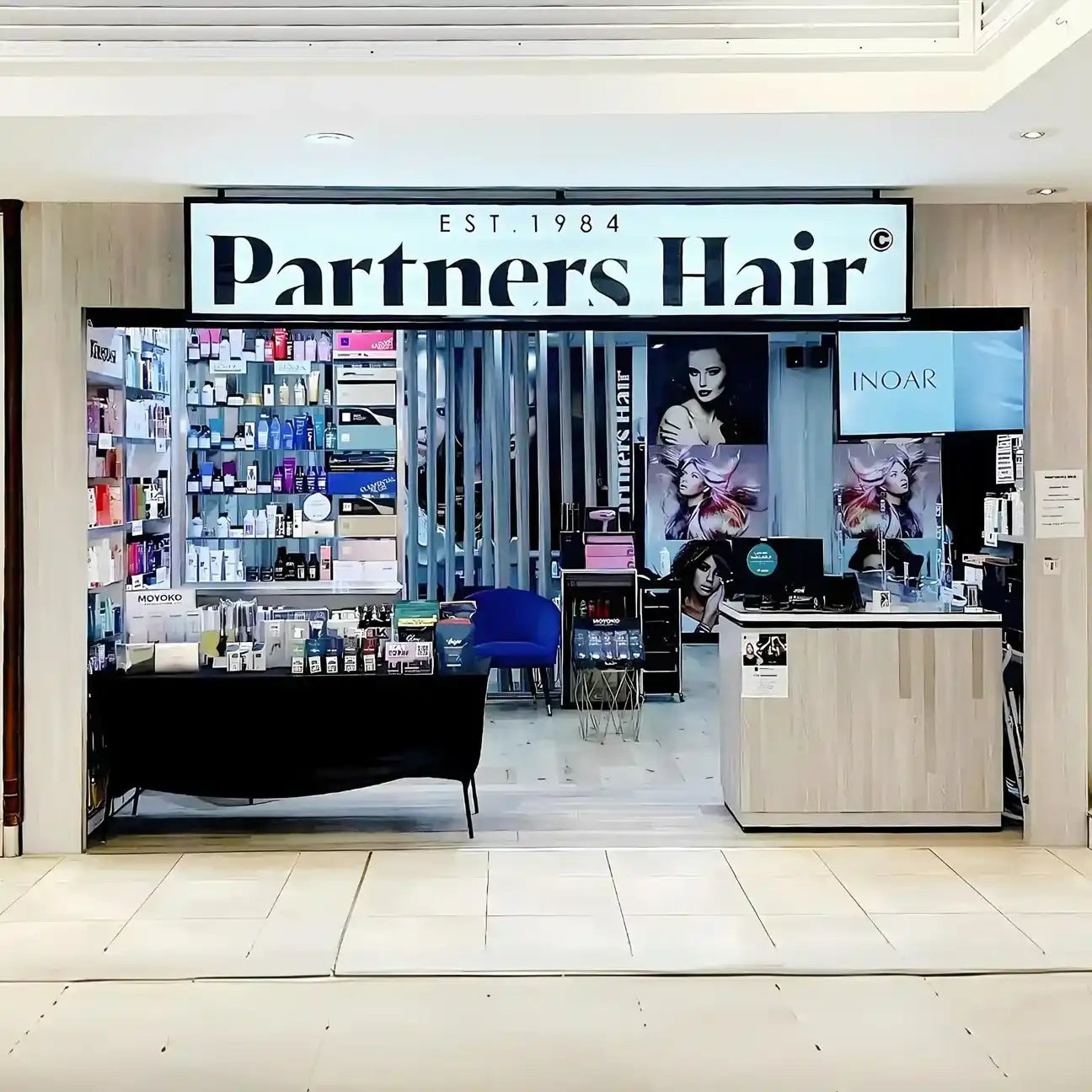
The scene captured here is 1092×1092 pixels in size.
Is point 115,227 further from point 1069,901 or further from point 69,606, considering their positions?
point 1069,901

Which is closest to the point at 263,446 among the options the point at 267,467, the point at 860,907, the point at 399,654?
the point at 267,467

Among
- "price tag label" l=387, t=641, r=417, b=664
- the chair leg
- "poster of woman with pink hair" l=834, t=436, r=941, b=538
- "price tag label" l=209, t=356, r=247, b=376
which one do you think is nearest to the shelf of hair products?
"price tag label" l=209, t=356, r=247, b=376

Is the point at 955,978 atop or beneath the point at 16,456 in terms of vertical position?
beneath

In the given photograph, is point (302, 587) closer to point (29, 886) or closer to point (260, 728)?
point (260, 728)

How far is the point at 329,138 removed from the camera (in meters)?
4.52

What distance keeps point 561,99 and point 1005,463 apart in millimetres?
2953

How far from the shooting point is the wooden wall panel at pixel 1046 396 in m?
5.50

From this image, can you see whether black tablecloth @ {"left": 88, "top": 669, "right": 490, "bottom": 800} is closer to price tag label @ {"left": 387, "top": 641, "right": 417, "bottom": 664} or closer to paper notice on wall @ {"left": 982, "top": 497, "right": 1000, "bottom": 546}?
price tag label @ {"left": 387, "top": 641, "right": 417, "bottom": 664}

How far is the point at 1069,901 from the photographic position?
484 centimetres

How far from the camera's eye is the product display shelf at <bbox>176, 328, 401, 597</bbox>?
808cm

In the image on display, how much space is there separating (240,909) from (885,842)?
9.01ft

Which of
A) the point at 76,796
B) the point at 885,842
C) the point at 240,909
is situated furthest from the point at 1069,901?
the point at 76,796

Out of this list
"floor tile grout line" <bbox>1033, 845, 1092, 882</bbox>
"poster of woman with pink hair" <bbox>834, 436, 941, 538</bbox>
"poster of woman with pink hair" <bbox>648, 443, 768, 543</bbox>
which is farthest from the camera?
"poster of woman with pink hair" <bbox>648, 443, 768, 543</bbox>

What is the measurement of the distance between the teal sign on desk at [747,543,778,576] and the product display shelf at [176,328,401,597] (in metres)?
2.77
